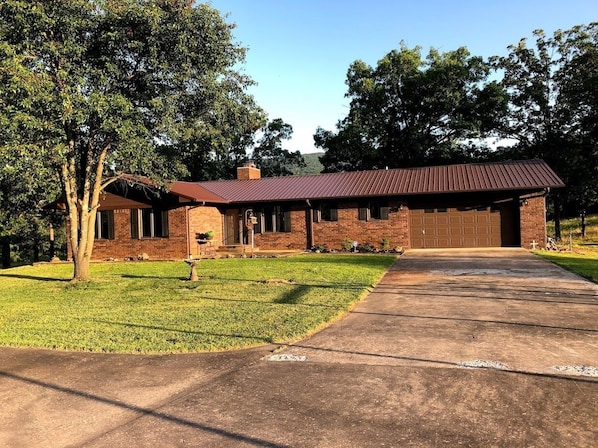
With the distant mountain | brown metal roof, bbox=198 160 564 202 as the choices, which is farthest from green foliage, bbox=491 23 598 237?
the distant mountain

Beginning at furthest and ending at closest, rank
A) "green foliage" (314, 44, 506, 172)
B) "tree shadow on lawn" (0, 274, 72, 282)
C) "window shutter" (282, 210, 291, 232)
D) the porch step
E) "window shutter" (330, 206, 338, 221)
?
"green foliage" (314, 44, 506, 172), "window shutter" (282, 210, 291, 232), "window shutter" (330, 206, 338, 221), the porch step, "tree shadow on lawn" (0, 274, 72, 282)

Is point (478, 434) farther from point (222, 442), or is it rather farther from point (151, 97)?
point (151, 97)

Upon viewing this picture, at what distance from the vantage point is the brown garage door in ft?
76.7

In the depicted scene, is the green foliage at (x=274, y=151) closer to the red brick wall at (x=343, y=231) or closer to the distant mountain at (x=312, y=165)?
the distant mountain at (x=312, y=165)

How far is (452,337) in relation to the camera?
6891 millimetres

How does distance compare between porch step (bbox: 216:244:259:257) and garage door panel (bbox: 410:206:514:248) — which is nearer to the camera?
garage door panel (bbox: 410:206:514:248)

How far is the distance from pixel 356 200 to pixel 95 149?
13.2 meters

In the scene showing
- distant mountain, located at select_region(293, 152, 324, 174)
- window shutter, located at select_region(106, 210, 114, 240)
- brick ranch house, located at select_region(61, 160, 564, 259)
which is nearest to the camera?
brick ranch house, located at select_region(61, 160, 564, 259)

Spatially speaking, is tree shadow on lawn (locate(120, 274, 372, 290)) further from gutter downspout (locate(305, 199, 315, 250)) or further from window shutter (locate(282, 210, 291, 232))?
window shutter (locate(282, 210, 291, 232))

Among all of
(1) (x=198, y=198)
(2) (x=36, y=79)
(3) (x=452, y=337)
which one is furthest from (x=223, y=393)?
(1) (x=198, y=198)

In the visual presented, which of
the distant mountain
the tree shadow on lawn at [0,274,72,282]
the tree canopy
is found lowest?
the tree shadow on lawn at [0,274,72,282]

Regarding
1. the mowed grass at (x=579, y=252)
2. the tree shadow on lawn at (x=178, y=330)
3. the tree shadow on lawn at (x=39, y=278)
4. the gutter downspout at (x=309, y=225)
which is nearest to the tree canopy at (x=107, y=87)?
the tree shadow on lawn at (x=39, y=278)

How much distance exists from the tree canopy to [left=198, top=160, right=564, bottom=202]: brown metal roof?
10.2 m

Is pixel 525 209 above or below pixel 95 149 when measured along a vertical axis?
below
